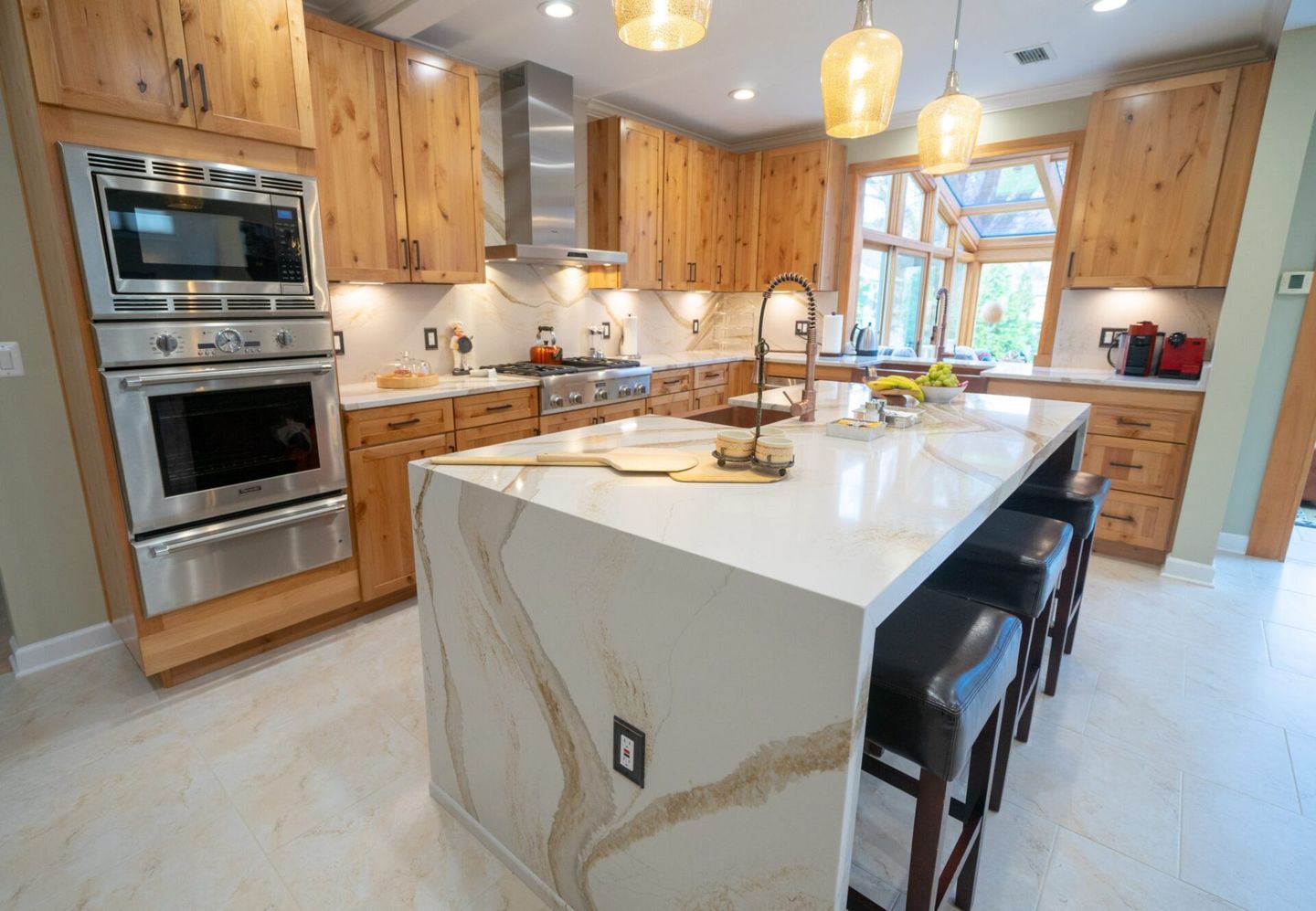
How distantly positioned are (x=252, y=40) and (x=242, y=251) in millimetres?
718

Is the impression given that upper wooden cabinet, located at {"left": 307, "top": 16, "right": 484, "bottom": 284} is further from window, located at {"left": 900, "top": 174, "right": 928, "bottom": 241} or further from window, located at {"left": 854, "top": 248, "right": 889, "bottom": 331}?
window, located at {"left": 900, "top": 174, "right": 928, "bottom": 241}

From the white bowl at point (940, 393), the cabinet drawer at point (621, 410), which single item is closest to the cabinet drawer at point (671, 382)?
the cabinet drawer at point (621, 410)

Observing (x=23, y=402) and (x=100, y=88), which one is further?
(x=23, y=402)

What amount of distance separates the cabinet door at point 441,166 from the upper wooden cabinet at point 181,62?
651 mm

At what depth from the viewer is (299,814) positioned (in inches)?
68.4

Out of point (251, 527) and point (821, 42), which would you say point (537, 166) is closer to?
point (821, 42)

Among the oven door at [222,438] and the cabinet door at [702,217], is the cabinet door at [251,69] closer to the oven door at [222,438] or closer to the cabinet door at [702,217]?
the oven door at [222,438]

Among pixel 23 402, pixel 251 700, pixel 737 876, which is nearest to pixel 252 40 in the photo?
pixel 23 402

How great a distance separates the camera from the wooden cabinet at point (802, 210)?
15.2 ft

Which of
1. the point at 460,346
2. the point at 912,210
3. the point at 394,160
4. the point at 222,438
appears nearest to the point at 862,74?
the point at 394,160

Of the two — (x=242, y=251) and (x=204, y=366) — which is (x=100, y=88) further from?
(x=204, y=366)

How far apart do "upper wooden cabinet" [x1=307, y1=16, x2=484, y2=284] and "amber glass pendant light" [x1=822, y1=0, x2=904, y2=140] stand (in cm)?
200

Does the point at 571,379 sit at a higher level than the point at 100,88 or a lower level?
lower

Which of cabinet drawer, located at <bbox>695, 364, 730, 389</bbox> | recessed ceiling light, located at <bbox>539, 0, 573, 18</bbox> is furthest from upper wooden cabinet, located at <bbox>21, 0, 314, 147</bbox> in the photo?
cabinet drawer, located at <bbox>695, 364, 730, 389</bbox>
